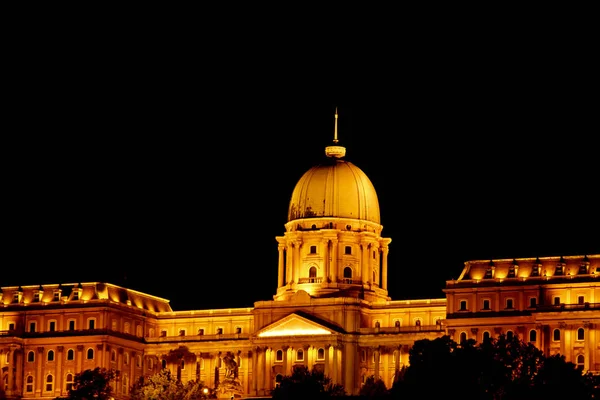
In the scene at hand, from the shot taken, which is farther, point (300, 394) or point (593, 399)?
point (300, 394)

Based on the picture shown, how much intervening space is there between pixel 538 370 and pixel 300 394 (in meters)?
21.3

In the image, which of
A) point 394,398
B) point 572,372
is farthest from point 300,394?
point 572,372

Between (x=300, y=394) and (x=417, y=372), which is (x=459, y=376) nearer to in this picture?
(x=417, y=372)

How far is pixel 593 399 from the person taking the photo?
185875 millimetres

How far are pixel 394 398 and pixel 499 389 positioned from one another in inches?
351

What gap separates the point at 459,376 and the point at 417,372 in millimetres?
4328

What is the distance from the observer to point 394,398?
19050 centimetres

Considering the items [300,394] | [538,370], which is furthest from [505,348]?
[300,394]

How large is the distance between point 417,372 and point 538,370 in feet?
37.2

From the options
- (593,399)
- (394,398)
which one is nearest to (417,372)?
(394,398)

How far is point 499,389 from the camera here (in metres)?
189

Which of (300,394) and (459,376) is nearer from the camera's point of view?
(459,376)

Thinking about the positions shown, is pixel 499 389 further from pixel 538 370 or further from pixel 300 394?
pixel 300 394

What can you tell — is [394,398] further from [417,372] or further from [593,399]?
[593,399]
